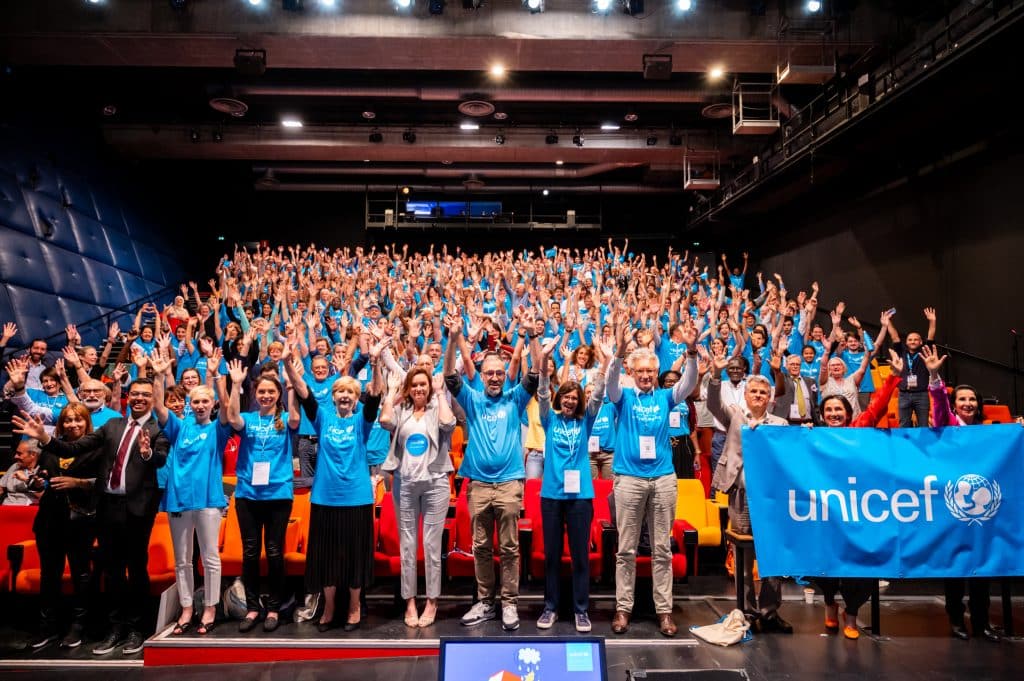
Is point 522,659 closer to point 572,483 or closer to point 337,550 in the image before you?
point 572,483

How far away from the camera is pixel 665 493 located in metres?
3.83

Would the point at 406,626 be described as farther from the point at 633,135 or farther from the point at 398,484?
the point at 633,135

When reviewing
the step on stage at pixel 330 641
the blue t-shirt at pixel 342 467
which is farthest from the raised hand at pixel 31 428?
the blue t-shirt at pixel 342 467

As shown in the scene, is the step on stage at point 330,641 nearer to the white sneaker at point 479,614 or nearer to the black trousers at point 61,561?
the white sneaker at point 479,614

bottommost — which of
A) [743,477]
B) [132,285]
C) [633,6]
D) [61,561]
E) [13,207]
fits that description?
[61,561]

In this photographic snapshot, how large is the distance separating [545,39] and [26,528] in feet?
30.4

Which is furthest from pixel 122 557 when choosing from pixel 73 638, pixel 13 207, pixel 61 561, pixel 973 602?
pixel 13 207

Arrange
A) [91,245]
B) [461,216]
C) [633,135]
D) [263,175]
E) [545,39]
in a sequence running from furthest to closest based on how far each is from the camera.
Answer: [461,216] → [263,175] → [633,135] → [91,245] → [545,39]

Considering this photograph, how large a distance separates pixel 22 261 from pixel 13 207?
885 mm

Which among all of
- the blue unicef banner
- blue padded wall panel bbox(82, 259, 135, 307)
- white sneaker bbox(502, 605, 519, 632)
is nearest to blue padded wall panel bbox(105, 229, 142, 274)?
blue padded wall panel bbox(82, 259, 135, 307)

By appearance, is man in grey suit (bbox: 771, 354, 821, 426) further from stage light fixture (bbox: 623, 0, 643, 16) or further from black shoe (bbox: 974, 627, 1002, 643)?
stage light fixture (bbox: 623, 0, 643, 16)

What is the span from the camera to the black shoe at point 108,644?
3.71 m

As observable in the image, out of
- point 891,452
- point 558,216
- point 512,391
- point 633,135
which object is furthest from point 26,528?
point 558,216

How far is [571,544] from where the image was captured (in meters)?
3.88
